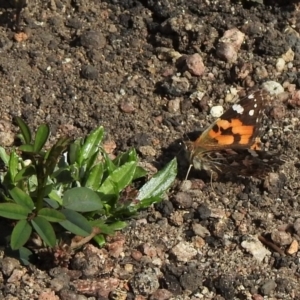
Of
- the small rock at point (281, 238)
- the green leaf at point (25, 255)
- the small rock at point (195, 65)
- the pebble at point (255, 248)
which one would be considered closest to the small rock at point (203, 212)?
the pebble at point (255, 248)

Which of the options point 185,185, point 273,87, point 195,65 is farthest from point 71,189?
point 273,87

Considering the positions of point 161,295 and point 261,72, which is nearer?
point 161,295

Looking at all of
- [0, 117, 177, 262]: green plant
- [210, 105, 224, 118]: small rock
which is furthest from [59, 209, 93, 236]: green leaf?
[210, 105, 224, 118]: small rock

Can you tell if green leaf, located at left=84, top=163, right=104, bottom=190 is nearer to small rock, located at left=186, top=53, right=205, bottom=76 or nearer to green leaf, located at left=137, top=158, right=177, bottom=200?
Answer: green leaf, located at left=137, top=158, right=177, bottom=200

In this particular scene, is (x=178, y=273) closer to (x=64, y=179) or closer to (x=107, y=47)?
(x=64, y=179)

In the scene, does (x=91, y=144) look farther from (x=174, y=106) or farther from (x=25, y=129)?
(x=174, y=106)

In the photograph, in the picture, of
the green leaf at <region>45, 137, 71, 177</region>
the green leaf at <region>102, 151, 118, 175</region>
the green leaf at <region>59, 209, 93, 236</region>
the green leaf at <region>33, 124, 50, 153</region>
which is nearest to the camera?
the green leaf at <region>45, 137, 71, 177</region>

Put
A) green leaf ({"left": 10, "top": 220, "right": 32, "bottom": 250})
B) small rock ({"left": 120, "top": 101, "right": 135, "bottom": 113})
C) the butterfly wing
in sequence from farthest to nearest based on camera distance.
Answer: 1. small rock ({"left": 120, "top": 101, "right": 135, "bottom": 113})
2. the butterfly wing
3. green leaf ({"left": 10, "top": 220, "right": 32, "bottom": 250})
